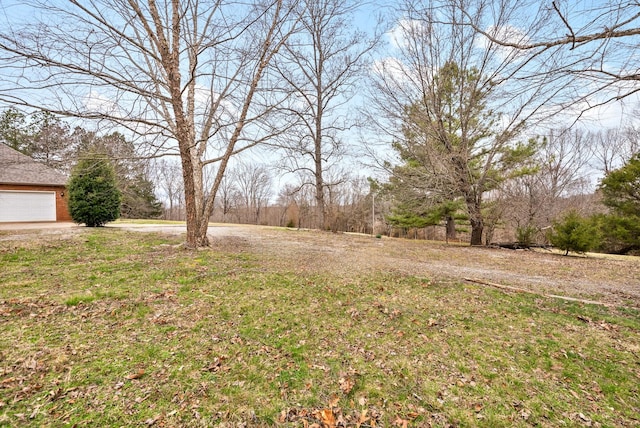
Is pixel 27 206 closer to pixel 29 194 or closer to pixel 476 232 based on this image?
pixel 29 194

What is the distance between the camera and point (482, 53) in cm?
939

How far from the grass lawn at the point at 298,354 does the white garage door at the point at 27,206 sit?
12595 mm

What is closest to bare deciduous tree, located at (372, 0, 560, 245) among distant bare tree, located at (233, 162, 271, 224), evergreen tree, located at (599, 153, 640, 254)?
evergreen tree, located at (599, 153, 640, 254)

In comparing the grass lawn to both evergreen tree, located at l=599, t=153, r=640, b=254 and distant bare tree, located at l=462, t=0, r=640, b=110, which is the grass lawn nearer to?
distant bare tree, located at l=462, t=0, r=640, b=110

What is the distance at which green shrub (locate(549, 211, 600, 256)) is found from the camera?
Result: 348 inches

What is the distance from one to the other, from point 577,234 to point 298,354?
10.8 metres

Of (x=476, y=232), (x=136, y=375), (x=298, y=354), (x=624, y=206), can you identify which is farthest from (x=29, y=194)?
(x=624, y=206)

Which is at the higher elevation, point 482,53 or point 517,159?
point 482,53

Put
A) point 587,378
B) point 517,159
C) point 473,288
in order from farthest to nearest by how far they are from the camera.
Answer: point 517,159, point 473,288, point 587,378

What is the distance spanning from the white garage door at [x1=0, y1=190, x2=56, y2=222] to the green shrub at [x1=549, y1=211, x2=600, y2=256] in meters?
23.1

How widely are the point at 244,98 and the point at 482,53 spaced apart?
8.47 m

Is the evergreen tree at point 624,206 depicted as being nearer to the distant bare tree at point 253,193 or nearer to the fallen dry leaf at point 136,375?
the fallen dry leaf at point 136,375

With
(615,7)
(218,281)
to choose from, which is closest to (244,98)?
(218,281)

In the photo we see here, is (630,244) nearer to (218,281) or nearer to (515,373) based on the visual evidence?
(515,373)
